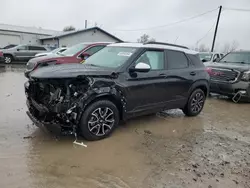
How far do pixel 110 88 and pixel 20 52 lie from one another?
54.6 ft

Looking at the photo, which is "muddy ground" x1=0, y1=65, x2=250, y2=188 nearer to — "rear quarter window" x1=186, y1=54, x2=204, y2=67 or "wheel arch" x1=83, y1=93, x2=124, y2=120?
"wheel arch" x1=83, y1=93, x2=124, y2=120

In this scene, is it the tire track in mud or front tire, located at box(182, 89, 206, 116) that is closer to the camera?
the tire track in mud

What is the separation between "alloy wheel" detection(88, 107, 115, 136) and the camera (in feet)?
13.8

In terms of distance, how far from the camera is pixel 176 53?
5703 mm

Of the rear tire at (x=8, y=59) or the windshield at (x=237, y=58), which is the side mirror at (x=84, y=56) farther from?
the rear tire at (x=8, y=59)

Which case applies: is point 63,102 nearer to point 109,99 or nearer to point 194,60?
point 109,99

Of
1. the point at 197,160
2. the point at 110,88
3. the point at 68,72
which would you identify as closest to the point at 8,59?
the point at 68,72

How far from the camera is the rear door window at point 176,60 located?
549 cm

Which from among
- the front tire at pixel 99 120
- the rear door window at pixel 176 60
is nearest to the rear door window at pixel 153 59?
the rear door window at pixel 176 60

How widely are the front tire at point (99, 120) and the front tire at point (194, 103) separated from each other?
2440 mm

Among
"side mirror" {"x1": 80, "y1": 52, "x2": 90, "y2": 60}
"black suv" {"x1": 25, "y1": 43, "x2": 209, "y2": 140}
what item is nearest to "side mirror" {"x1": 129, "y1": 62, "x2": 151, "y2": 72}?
"black suv" {"x1": 25, "y1": 43, "x2": 209, "y2": 140}

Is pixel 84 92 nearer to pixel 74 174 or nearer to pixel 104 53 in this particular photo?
pixel 74 174

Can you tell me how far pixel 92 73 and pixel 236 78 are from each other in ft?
20.0

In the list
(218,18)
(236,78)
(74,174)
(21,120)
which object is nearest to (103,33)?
(218,18)
